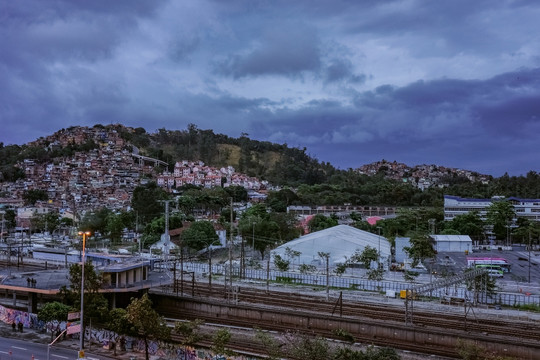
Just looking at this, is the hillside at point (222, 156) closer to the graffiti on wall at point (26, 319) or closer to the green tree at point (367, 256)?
the green tree at point (367, 256)

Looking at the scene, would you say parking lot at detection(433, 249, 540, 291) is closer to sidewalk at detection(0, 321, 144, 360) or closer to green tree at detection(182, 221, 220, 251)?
green tree at detection(182, 221, 220, 251)

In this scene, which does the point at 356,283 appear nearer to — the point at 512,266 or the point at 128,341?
the point at 512,266

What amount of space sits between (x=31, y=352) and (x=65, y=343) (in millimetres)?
1356

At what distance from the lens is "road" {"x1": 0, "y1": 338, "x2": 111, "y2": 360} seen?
54.6 feet

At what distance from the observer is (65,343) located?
727 inches

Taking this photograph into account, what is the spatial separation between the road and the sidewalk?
0.90ft

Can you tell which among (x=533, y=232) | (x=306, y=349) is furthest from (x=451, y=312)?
(x=533, y=232)

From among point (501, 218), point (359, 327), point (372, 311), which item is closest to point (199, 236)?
point (372, 311)

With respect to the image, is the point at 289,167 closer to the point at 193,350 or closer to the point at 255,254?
the point at 255,254

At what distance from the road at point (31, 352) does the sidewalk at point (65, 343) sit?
276mm

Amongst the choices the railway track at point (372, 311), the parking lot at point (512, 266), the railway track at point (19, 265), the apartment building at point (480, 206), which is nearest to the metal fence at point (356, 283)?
the railway track at point (372, 311)

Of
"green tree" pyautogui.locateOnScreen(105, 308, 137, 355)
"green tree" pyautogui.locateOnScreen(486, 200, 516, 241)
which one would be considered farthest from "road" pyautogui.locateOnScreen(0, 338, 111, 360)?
"green tree" pyautogui.locateOnScreen(486, 200, 516, 241)

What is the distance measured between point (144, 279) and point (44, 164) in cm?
11961

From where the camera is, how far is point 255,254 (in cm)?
4722
